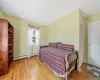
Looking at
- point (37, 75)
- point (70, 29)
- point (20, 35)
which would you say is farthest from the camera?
point (20, 35)

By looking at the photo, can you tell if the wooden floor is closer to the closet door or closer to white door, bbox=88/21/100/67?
the closet door

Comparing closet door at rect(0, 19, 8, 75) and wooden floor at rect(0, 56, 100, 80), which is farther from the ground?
closet door at rect(0, 19, 8, 75)

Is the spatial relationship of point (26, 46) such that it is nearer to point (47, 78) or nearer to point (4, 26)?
point (4, 26)

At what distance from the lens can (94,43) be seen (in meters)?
2.81

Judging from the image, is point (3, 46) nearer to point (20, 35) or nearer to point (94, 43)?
point (20, 35)

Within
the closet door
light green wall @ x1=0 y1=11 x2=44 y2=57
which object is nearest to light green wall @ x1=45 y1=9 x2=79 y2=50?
light green wall @ x1=0 y1=11 x2=44 y2=57

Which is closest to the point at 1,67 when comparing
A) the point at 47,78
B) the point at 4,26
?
the point at 4,26

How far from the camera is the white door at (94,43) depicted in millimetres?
2684

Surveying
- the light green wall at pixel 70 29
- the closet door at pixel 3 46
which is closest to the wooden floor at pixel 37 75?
the closet door at pixel 3 46

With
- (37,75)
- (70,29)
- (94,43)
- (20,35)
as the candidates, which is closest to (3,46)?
(37,75)

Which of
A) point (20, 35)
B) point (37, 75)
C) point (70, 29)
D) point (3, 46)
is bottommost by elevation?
point (37, 75)

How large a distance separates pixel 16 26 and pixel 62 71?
327 cm

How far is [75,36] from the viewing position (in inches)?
100

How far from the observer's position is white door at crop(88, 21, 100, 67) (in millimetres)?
2684
